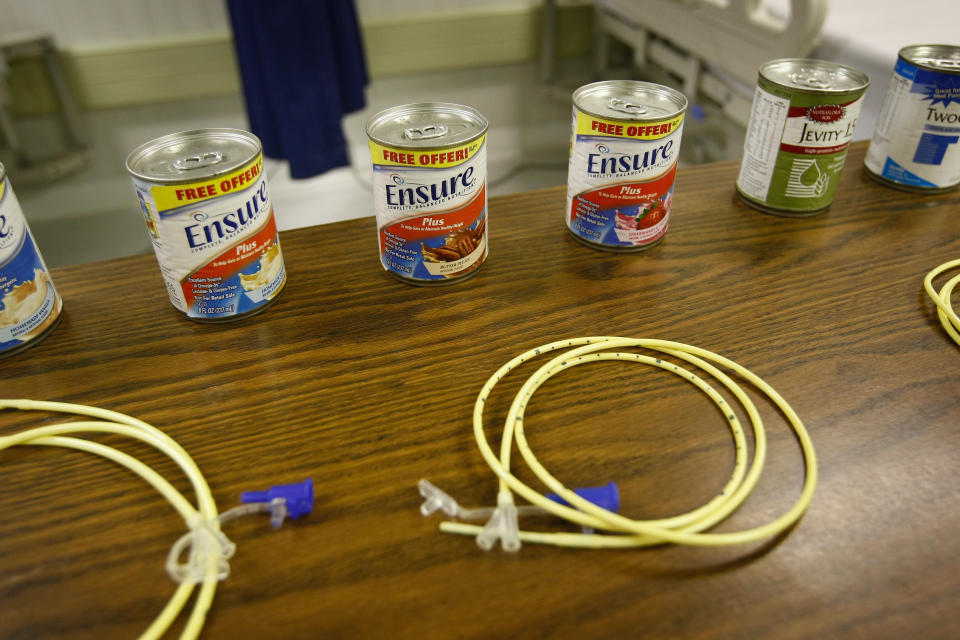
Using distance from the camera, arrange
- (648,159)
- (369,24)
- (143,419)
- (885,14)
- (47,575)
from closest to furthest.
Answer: (47,575) → (143,419) → (648,159) → (885,14) → (369,24)

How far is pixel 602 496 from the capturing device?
43cm

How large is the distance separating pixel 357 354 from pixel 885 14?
122cm

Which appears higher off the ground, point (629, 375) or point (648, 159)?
point (648, 159)

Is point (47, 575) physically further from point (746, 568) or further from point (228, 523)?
point (746, 568)

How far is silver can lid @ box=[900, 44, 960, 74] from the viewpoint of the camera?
0.75m

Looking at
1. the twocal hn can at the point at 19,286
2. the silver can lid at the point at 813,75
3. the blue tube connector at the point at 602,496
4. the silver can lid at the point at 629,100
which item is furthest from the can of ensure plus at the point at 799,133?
the twocal hn can at the point at 19,286

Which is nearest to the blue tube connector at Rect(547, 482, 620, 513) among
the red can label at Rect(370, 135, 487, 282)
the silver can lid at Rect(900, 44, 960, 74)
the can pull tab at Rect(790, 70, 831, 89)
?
the red can label at Rect(370, 135, 487, 282)

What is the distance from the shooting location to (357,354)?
1.91ft

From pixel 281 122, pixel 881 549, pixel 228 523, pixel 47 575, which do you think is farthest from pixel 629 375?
pixel 281 122

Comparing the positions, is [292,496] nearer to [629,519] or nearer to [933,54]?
[629,519]

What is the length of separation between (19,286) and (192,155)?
0.19 meters

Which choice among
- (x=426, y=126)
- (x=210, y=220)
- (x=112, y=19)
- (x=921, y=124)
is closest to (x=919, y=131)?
(x=921, y=124)

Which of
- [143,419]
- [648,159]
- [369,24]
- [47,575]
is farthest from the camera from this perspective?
[369,24]

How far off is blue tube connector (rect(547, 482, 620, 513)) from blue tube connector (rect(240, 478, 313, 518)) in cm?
→ 16
